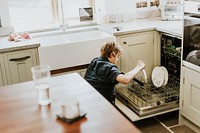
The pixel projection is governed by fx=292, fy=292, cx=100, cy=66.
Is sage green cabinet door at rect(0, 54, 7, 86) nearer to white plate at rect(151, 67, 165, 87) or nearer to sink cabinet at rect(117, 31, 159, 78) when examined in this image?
sink cabinet at rect(117, 31, 159, 78)

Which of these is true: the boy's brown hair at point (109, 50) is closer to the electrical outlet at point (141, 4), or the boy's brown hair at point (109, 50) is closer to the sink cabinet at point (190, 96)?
the sink cabinet at point (190, 96)

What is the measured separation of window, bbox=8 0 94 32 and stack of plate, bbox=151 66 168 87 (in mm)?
1367

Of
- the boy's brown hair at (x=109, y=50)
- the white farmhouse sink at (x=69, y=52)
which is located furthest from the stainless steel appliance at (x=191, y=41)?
the white farmhouse sink at (x=69, y=52)

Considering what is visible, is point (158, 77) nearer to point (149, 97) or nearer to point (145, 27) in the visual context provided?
point (149, 97)

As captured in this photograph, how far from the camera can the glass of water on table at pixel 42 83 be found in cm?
172

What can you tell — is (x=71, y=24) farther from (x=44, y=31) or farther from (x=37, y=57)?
(x=37, y=57)

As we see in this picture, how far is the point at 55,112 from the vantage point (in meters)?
1.60

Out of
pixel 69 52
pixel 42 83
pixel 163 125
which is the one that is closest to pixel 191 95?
pixel 163 125

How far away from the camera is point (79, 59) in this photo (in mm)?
3359

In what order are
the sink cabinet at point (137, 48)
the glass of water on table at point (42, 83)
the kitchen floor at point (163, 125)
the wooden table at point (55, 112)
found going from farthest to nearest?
the sink cabinet at point (137, 48)
the kitchen floor at point (163, 125)
the glass of water on table at point (42, 83)
the wooden table at point (55, 112)

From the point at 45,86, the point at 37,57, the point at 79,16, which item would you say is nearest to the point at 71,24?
the point at 79,16

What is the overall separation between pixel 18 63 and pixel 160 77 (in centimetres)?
156

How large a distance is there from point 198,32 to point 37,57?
1.68 m

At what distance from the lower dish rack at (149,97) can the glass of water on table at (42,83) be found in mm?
1470
